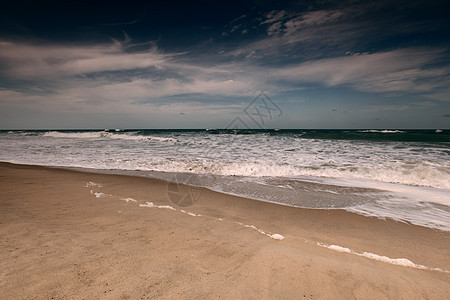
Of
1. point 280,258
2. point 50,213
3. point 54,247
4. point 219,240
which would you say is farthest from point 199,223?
point 50,213

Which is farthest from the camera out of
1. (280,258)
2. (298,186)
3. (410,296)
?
(298,186)

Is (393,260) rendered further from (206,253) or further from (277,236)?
(206,253)

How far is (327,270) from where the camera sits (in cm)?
243

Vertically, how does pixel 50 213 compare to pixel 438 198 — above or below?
above

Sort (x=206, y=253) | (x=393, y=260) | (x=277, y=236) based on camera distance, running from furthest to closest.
Answer: (x=277, y=236) < (x=393, y=260) < (x=206, y=253)

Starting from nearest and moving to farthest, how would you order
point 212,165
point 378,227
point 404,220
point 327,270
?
point 327,270, point 378,227, point 404,220, point 212,165

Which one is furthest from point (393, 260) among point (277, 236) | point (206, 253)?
point (206, 253)

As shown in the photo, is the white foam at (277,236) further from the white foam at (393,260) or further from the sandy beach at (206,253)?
the white foam at (393,260)

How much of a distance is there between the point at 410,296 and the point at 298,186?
4.86 m

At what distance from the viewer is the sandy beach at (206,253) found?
1.97m

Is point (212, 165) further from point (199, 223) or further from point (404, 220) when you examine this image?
point (404, 220)

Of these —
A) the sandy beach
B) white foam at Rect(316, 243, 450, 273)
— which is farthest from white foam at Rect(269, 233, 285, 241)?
white foam at Rect(316, 243, 450, 273)

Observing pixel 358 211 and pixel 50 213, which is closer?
pixel 50 213

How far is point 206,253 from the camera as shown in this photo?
8.69 feet
